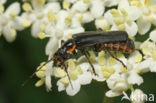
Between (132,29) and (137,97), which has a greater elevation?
(132,29)

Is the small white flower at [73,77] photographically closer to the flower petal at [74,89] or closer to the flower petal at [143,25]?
the flower petal at [74,89]

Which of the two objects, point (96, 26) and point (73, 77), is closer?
point (73, 77)

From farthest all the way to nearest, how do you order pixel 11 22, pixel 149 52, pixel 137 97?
pixel 11 22, pixel 149 52, pixel 137 97

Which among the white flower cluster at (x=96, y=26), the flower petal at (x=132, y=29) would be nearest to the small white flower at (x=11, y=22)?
the white flower cluster at (x=96, y=26)

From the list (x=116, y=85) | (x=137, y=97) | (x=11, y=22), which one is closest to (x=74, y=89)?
(x=116, y=85)

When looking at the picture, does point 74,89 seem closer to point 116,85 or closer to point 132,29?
point 116,85

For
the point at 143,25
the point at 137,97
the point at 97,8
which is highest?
the point at 97,8

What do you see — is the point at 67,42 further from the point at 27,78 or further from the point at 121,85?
the point at 27,78

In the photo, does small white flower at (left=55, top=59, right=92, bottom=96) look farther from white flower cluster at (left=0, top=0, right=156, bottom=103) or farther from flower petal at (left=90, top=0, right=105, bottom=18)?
flower petal at (left=90, top=0, right=105, bottom=18)
